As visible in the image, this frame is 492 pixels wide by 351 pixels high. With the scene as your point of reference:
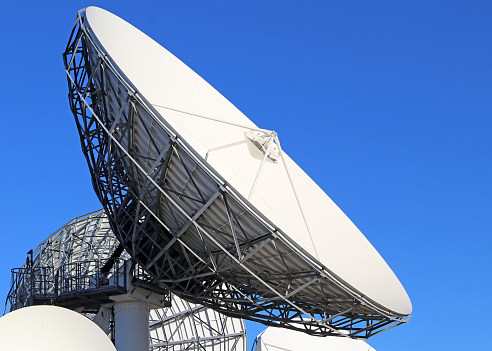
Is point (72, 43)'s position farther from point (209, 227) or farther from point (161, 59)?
point (209, 227)

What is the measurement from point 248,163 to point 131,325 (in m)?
7.47

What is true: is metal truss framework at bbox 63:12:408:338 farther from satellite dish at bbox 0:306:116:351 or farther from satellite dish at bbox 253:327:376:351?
satellite dish at bbox 253:327:376:351

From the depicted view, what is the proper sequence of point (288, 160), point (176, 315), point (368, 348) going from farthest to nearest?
point (176, 315) < point (368, 348) < point (288, 160)

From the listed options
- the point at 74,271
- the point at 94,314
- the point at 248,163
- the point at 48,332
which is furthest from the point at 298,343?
the point at 48,332

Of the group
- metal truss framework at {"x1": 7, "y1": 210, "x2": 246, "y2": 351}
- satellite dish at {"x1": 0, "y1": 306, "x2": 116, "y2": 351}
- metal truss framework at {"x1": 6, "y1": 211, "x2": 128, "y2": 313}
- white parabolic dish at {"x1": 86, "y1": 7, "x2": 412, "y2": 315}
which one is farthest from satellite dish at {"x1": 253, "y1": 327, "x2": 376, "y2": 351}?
satellite dish at {"x1": 0, "y1": 306, "x2": 116, "y2": 351}

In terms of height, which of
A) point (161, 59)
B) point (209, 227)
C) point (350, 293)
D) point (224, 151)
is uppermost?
point (161, 59)

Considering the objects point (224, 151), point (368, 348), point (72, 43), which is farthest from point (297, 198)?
point (368, 348)

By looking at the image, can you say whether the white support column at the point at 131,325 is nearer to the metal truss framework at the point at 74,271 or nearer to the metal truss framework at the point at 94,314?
the metal truss framework at the point at 74,271

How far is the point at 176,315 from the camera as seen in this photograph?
37812 millimetres

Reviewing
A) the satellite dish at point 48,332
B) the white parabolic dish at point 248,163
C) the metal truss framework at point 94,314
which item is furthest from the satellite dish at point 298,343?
the satellite dish at point 48,332

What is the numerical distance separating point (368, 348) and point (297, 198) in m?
15.5

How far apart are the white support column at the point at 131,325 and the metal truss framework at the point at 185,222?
2.57m

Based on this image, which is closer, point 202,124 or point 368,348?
point 202,124

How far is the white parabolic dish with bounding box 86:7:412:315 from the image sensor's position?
21453mm
